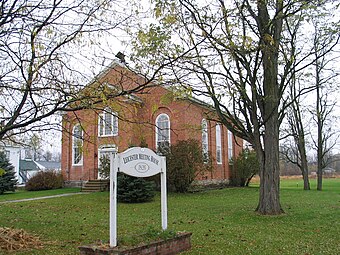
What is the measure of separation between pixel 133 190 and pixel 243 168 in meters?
14.7

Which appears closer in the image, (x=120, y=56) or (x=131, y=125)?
(x=120, y=56)

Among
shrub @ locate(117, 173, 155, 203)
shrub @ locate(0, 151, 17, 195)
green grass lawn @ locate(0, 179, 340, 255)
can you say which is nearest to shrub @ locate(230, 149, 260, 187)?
shrub @ locate(117, 173, 155, 203)

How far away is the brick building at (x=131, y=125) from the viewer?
739 cm

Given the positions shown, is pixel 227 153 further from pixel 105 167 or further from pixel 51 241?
pixel 51 241

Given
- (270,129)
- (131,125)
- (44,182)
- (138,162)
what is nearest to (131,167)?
(138,162)

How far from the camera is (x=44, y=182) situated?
26438 millimetres

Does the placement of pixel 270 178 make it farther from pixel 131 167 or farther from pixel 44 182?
pixel 44 182

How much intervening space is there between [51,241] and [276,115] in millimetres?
8731

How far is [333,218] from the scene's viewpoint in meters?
11.4

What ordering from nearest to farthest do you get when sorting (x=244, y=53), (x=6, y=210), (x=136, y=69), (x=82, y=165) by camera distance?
(x=136, y=69)
(x=244, y=53)
(x=6, y=210)
(x=82, y=165)

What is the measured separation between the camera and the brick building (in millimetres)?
7391

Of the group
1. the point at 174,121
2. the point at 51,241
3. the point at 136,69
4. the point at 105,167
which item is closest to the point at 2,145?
the point at 51,241

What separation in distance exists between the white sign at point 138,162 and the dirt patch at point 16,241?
9.22 ft

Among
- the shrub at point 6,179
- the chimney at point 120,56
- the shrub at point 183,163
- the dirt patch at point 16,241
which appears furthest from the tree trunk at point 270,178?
the shrub at point 6,179
